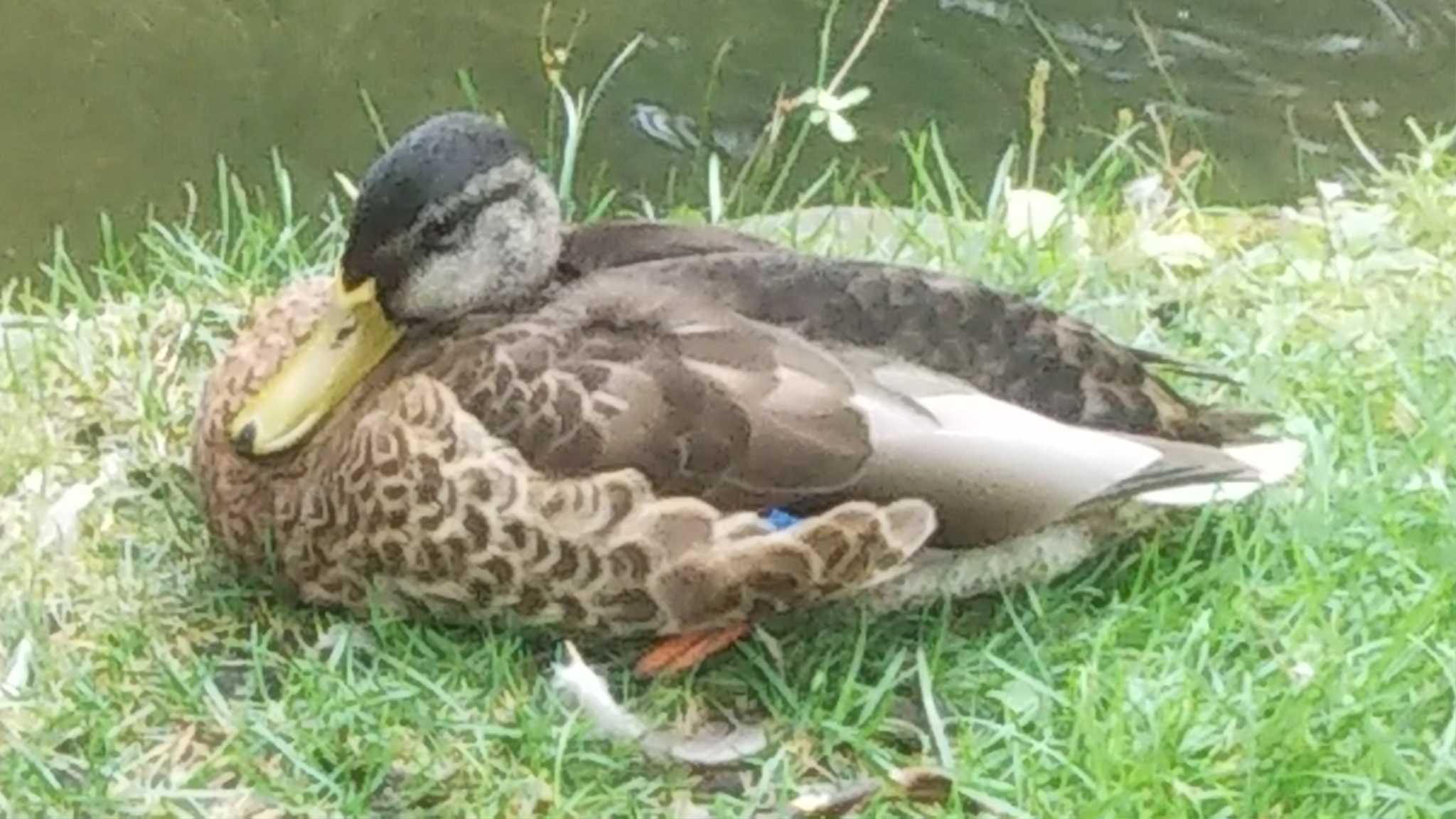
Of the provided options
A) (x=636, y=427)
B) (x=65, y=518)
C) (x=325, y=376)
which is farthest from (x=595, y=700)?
(x=65, y=518)

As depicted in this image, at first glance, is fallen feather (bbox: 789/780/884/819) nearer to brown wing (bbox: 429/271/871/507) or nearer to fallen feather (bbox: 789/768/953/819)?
fallen feather (bbox: 789/768/953/819)

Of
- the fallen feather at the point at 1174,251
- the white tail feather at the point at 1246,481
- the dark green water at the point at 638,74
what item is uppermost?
the white tail feather at the point at 1246,481

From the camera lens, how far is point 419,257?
9.36 ft

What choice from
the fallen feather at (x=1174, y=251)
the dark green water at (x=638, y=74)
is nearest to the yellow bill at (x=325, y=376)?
the fallen feather at (x=1174, y=251)

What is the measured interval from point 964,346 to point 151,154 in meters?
3.14

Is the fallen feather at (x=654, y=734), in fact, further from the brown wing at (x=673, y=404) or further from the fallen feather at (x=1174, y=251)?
the fallen feather at (x=1174, y=251)

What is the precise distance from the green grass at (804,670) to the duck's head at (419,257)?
268mm

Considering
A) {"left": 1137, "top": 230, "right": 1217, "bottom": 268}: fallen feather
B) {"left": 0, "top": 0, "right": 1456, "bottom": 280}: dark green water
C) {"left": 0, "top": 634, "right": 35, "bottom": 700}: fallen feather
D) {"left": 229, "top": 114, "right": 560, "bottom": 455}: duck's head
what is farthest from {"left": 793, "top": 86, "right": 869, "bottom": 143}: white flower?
{"left": 0, "top": 0, "right": 1456, "bottom": 280}: dark green water

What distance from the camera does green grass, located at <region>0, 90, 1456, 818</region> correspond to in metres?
2.65

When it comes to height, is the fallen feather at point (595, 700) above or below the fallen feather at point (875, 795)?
above

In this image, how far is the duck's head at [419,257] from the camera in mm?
2826

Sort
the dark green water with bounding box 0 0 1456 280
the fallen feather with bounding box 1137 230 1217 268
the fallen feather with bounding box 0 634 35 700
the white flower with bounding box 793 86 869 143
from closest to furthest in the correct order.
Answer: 1. the fallen feather with bounding box 0 634 35 700
2. the white flower with bounding box 793 86 869 143
3. the fallen feather with bounding box 1137 230 1217 268
4. the dark green water with bounding box 0 0 1456 280

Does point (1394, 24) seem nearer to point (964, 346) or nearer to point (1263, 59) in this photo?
point (1263, 59)

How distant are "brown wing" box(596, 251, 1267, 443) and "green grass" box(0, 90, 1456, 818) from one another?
0.59 ft
